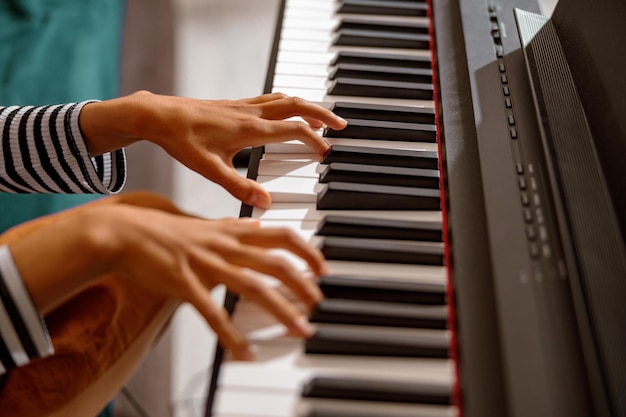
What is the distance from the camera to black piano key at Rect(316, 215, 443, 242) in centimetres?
93

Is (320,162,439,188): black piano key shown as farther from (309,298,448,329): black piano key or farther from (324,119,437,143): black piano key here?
(309,298,448,329): black piano key

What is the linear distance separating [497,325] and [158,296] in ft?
1.62

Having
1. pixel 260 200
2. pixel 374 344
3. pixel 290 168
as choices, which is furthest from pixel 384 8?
pixel 374 344

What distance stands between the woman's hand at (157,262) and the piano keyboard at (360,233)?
54 mm

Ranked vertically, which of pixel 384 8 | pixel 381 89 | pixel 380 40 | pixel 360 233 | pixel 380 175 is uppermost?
pixel 384 8

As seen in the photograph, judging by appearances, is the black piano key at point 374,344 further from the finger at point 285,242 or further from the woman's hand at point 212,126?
the woman's hand at point 212,126

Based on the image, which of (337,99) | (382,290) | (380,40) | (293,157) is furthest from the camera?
(380,40)

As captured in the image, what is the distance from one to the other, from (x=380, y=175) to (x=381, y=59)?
1.14 feet

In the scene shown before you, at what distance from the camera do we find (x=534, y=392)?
769 mm

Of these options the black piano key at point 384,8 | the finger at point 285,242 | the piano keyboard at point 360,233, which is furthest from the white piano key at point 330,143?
the black piano key at point 384,8

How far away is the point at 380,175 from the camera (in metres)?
1.02

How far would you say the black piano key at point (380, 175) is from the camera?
102 cm

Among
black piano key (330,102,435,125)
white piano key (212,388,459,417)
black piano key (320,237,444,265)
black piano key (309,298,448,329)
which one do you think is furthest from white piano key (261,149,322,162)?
white piano key (212,388,459,417)

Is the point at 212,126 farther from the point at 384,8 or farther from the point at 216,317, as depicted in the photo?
the point at 384,8
